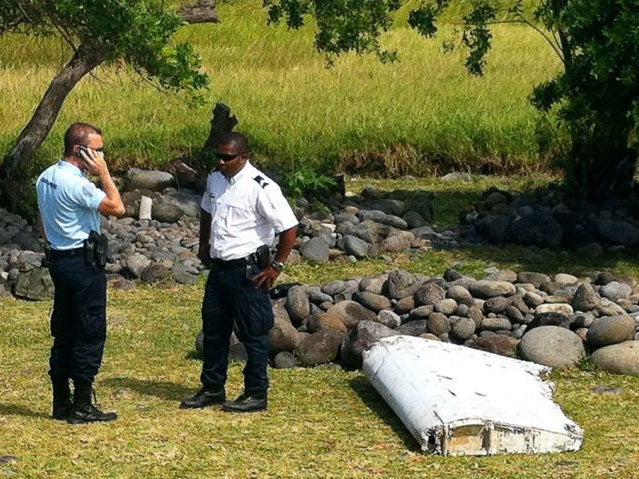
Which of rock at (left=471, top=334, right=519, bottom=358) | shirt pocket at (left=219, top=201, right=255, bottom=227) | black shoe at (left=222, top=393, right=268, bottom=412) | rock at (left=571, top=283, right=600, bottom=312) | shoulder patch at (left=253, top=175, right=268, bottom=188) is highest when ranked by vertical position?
shoulder patch at (left=253, top=175, right=268, bottom=188)

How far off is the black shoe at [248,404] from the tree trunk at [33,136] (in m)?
8.21

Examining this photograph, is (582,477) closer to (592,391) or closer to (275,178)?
(592,391)

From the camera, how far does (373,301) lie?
461 inches

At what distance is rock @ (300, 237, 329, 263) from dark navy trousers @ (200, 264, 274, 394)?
20.1 feet

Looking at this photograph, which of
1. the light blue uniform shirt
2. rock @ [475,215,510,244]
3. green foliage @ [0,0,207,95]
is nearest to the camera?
the light blue uniform shirt

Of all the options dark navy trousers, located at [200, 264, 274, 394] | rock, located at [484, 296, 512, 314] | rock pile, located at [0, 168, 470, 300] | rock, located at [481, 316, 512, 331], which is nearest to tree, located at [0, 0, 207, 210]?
rock pile, located at [0, 168, 470, 300]

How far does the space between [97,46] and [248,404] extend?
8.50 metres

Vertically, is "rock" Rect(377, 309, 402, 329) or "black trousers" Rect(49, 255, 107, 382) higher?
"black trousers" Rect(49, 255, 107, 382)

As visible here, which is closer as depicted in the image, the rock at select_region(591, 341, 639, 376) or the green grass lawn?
the green grass lawn

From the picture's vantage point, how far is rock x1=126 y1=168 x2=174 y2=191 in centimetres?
1822

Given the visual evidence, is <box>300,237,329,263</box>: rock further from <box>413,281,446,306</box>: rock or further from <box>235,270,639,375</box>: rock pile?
<box>413,281,446,306</box>: rock

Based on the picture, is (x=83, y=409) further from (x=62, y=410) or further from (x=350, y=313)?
(x=350, y=313)

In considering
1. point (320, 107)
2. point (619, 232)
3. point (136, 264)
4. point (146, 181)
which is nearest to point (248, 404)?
point (136, 264)

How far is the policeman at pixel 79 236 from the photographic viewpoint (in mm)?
8758
